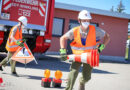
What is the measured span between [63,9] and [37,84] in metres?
13.5

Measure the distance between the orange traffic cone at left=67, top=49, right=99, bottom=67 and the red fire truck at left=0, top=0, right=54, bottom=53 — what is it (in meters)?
5.15

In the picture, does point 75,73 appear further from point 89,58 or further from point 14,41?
point 14,41

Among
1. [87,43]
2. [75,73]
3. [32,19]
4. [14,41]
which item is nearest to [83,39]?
[87,43]

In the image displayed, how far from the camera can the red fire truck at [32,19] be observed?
30.7ft

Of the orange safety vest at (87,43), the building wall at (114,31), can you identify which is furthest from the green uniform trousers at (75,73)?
the building wall at (114,31)

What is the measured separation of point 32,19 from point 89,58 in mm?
5901

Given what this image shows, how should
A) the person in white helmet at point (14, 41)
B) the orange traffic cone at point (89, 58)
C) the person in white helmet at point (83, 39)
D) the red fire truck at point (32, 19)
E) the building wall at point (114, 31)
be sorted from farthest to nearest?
the building wall at point (114, 31), the red fire truck at point (32, 19), the person in white helmet at point (14, 41), the person in white helmet at point (83, 39), the orange traffic cone at point (89, 58)

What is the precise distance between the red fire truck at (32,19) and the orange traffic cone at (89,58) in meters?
5.15

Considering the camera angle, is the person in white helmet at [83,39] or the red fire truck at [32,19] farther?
the red fire truck at [32,19]

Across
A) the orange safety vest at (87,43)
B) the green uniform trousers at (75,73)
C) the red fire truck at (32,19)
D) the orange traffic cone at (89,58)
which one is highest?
the red fire truck at (32,19)

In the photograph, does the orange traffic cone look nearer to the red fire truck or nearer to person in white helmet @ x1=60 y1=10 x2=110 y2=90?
person in white helmet @ x1=60 y1=10 x2=110 y2=90

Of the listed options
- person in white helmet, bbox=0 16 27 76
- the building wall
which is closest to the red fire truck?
person in white helmet, bbox=0 16 27 76

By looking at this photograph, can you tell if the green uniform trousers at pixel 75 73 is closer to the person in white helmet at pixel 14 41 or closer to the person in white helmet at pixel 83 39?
the person in white helmet at pixel 83 39

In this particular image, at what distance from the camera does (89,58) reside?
4.57m
